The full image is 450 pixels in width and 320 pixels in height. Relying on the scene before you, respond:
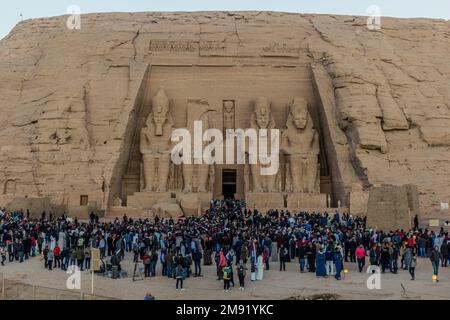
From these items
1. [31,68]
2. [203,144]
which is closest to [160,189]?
[203,144]

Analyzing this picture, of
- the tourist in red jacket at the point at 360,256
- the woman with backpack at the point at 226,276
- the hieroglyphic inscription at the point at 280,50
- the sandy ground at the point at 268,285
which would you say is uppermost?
the hieroglyphic inscription at the point at 280,50

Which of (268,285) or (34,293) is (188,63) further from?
(34,293)

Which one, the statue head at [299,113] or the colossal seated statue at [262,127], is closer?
the colossal seated statue at [262,127]

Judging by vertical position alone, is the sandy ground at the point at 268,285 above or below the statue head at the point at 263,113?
below

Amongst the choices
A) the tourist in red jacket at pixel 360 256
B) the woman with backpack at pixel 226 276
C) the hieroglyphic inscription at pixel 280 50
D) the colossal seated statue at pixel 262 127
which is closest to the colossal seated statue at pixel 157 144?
the colossal seated statue at pixel 262 127

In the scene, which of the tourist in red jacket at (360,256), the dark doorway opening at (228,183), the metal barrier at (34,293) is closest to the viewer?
the metal barrier at (34,293)

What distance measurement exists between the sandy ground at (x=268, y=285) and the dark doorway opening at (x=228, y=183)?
14.6m

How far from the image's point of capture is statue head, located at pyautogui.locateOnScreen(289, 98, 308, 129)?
27266 millimetres

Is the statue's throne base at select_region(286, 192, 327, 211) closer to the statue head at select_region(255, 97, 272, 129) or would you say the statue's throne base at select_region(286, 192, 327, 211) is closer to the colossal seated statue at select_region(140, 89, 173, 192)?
the statue head at select_region(255, 97, 272, 129)

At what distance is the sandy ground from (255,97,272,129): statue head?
14134mm

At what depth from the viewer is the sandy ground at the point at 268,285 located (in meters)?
11.4

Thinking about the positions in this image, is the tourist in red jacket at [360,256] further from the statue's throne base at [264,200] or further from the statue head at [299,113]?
the statue head at [299,113]
